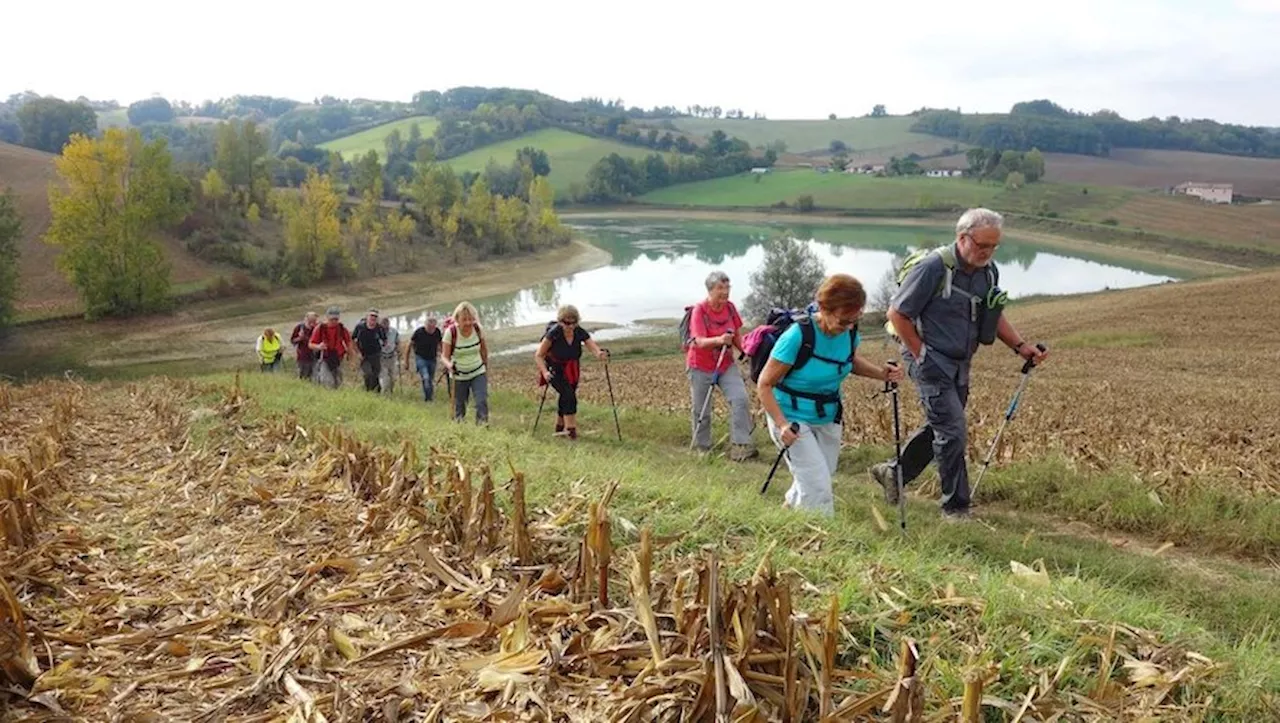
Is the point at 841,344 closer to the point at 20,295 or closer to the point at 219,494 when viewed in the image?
the point at 219,494

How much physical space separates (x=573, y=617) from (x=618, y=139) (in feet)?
587

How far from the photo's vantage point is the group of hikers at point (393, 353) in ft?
41.9

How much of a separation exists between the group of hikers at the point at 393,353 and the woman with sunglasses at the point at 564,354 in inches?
48.4

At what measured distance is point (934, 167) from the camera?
156000 mm

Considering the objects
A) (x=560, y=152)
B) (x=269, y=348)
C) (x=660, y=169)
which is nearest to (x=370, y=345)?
(x=269, y=348)

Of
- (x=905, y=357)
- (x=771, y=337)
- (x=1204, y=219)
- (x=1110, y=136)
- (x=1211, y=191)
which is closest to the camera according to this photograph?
(x=771, y=337)

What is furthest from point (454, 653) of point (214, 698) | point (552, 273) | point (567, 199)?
point (567, 199)

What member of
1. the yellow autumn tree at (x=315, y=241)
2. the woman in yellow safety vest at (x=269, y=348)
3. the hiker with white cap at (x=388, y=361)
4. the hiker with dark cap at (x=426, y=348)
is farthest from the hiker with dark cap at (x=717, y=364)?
the yellow autumn tree at (x=315, y=241)

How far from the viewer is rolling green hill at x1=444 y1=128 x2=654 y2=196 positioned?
15012 cm

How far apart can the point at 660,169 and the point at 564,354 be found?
140m

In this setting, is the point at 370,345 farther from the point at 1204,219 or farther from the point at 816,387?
the point at 1204,219

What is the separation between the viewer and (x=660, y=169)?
14800 cm

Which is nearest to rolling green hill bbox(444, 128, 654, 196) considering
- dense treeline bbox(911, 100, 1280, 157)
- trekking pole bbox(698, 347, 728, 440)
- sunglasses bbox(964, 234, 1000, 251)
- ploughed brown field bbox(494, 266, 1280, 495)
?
dense treeline bbox(911, 100, 1280, 157)

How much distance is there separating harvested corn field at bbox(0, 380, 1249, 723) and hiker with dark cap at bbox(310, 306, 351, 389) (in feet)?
43.6
